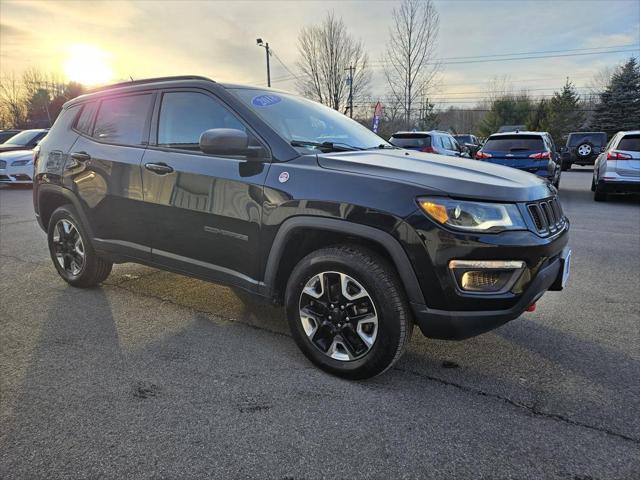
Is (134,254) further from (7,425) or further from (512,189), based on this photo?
(512,189)

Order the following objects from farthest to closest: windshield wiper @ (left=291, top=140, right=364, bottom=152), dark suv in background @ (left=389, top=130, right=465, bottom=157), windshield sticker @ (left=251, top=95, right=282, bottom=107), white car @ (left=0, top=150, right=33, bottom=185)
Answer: white car @ (left=0, top=150, right=33, bottom=185), dark suv in background @ (left=389, top=130, right=465, bottom=157), windshield sticker @ (left=251, top=95, right=282, bottom=107), windshield wiper @ (left=291, top=140, right=364, bottom=152)

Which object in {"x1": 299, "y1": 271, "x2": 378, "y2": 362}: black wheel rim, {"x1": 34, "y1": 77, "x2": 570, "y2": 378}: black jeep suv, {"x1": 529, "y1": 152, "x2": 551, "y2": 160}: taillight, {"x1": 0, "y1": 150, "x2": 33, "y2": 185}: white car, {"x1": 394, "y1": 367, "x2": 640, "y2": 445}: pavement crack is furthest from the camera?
{"x1": 0, "y1": 150, "x2": 33, "y2": 185}: white car

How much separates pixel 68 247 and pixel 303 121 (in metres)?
2.65

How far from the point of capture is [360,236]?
8.17 ft

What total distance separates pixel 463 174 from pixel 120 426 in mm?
2251

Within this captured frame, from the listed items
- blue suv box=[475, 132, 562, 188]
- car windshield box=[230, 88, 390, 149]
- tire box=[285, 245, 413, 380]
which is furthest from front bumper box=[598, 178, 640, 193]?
tire box=[285, 245, 413, 380]

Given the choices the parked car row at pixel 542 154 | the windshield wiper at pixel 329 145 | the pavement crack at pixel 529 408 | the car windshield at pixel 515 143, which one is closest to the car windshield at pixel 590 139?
the parked car row at pixel 542 154

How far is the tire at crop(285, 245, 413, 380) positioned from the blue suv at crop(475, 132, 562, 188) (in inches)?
351

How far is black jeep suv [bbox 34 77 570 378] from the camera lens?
2.33 m

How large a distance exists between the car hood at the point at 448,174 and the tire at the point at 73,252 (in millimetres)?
2575

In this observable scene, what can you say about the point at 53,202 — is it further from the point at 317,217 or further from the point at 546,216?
the point at 546,216

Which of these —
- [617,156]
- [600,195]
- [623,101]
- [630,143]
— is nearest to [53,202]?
[617,156]

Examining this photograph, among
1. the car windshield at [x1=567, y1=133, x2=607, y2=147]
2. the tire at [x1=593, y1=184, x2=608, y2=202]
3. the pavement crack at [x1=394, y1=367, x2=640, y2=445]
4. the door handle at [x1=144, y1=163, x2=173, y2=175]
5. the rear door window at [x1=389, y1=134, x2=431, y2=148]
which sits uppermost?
the car windshield at [x1=567, y1=133, x2=607, y2=147]

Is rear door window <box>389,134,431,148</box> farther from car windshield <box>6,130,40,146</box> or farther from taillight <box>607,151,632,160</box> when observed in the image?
car windshield <box>6,130,40,146</box>
